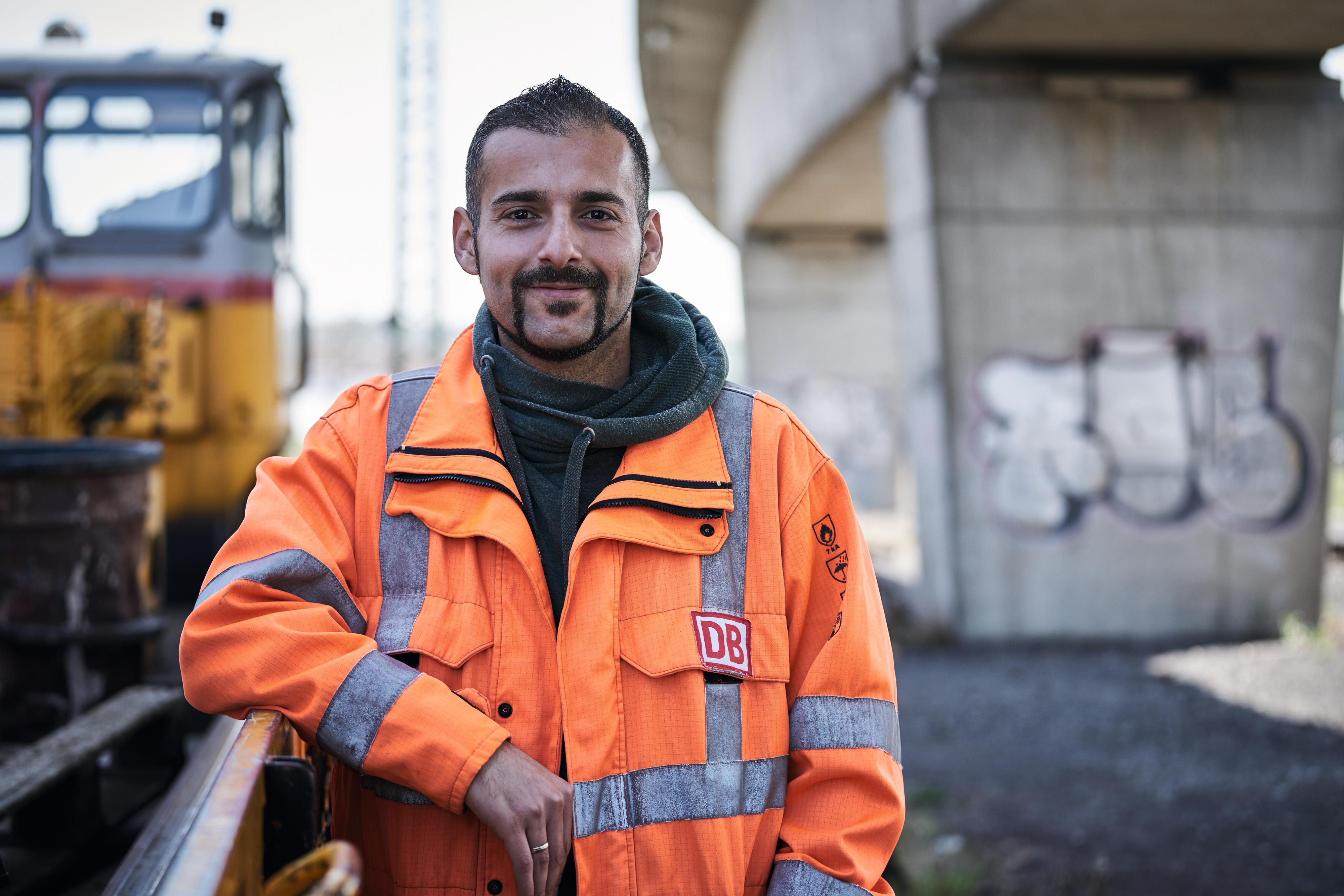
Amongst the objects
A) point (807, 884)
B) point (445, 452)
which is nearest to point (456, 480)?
point (445, 452)

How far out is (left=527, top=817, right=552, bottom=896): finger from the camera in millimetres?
1528

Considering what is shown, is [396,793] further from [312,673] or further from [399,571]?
[399,571]

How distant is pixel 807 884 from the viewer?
1640 mm

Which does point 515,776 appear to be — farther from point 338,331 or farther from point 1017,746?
point 338,331

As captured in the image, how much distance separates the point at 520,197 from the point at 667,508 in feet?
2.13

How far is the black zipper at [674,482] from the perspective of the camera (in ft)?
5.80

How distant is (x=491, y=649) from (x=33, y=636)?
2.14 m

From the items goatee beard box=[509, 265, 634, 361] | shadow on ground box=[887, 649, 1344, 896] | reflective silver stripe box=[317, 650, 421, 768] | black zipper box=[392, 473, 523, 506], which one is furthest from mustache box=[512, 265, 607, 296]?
shadow on ground box=[887, 649, 1344, 896]

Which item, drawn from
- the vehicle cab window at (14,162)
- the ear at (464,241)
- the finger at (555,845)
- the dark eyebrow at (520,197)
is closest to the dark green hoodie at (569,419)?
the ear at (464,241)

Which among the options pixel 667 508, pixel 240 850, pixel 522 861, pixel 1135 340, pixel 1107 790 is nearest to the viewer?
pixel 240 850

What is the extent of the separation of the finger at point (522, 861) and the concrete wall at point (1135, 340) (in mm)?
6837

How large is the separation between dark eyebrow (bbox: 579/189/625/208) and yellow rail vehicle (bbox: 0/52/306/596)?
4.12 metres

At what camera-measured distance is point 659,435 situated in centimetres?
183

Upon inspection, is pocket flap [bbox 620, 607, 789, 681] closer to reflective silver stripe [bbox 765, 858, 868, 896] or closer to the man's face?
reflective silver stripe [bbox 765, 858, 868, 896]
